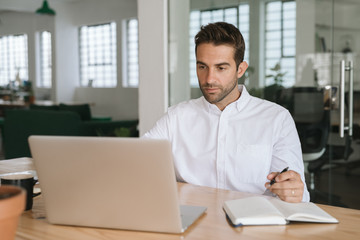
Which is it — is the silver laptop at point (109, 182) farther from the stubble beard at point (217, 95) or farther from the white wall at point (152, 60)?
the white wall at point (152, 60)

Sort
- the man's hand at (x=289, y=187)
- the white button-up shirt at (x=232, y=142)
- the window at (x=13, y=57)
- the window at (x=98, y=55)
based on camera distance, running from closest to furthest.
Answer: the man's hand at (x=289, y=187) < the white button-up shirt at (x=232, y=142) < the window at (x=98, y=55) < the window at (x=13, y=57)

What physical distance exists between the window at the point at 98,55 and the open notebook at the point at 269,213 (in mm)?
9612

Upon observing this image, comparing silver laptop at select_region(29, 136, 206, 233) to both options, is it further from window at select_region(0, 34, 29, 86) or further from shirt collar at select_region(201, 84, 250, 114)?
window at select_region(0, 34, 29, 86)

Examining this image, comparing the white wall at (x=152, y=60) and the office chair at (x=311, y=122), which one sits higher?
the white wall at (x=152, y=60)

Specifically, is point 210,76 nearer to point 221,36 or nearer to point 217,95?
point 217,95

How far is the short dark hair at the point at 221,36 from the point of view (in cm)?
198

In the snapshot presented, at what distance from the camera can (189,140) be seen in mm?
2051

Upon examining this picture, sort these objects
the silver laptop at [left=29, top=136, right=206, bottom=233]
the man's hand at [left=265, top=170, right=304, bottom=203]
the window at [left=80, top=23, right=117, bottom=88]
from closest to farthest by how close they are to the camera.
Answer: the silver laptop at [left=29, top=136, right=206, bottom=233] → the man's hand at [left=265, top=170, right=304, bottom=203] → the window at [left=80, top=23, right=117, bottom=88]

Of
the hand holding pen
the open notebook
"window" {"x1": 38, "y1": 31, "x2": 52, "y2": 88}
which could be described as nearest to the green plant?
the hand holding pen

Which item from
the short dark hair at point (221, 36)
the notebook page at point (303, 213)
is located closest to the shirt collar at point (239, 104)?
the short dark hair at point (221, 36)

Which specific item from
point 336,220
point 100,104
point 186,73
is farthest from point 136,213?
point 100,104

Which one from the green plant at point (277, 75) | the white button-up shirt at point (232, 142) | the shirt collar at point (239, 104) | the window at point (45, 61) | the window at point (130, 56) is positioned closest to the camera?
the white button-up shirt at point (232, 142)

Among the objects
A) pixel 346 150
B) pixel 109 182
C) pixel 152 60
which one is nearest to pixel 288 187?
pixel 109 182

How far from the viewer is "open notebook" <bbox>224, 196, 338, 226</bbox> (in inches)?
45.7
